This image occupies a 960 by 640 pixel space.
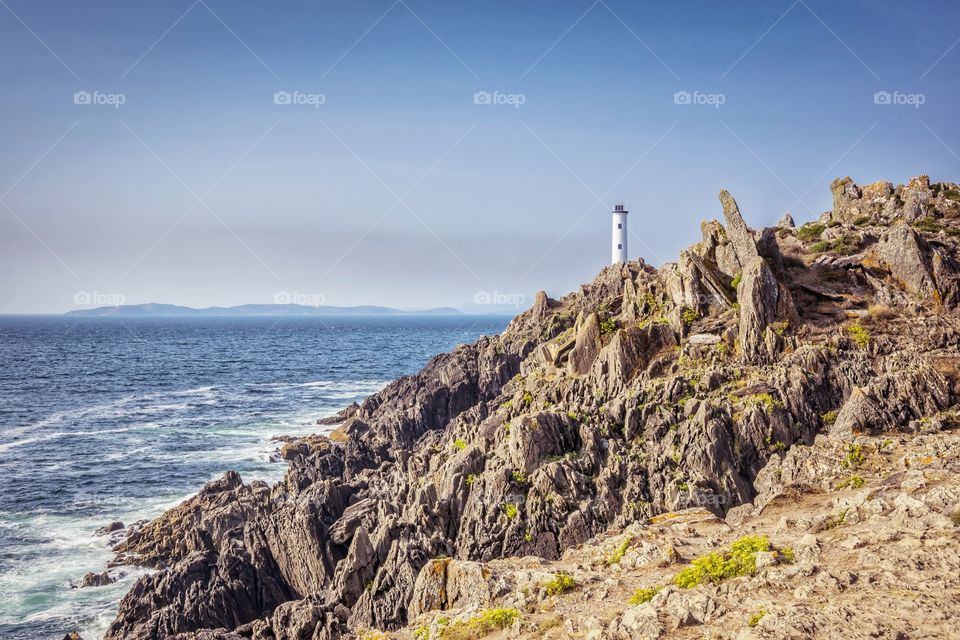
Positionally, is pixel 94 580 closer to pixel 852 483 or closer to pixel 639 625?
pixel 639 625

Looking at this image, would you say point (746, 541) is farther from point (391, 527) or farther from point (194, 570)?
point (194, 570)

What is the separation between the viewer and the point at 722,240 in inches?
1550

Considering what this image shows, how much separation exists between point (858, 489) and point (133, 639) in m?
27.5

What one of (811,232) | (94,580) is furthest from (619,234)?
(94,580)

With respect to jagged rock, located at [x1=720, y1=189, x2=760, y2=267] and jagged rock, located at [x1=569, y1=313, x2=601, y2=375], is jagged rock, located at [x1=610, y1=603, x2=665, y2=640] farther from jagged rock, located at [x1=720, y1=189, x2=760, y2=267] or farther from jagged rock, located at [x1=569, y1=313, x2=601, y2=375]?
jagged rock, located at [x1=720, y1=189, x2=760, y2=267]

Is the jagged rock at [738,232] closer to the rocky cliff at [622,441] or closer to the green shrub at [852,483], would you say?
the rocky cliff at [622,441]

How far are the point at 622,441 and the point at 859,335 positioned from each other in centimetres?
1286

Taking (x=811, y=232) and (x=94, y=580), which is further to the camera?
(x=811, y=232)

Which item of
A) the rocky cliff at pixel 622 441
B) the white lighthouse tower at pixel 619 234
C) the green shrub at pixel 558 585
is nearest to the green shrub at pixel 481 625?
the green shrub at pixel 558 585

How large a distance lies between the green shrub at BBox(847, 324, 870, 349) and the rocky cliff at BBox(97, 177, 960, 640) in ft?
0.31

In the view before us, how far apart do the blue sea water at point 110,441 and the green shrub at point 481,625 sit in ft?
80.1

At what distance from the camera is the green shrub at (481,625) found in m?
14.9

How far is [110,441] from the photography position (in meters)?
68.6

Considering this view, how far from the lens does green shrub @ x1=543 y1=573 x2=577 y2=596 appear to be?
52.4 feet
